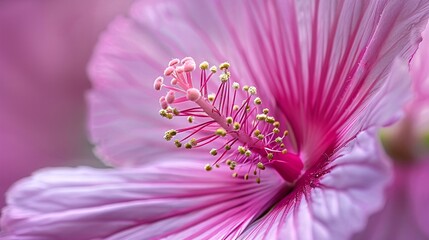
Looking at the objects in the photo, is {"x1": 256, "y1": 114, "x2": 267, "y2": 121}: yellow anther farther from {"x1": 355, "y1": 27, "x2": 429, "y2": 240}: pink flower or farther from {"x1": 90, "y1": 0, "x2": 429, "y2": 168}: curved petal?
{"x1": 355, "y1": 27, "x2": 429, "y2": 240}: pink flower

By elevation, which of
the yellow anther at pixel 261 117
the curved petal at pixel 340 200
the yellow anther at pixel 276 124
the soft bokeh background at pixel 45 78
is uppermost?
the soft bokeh background at pixel 45 78

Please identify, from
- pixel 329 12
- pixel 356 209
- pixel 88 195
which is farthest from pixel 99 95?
pixel 356 209

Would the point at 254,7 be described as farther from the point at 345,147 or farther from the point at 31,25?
the point at 31,25

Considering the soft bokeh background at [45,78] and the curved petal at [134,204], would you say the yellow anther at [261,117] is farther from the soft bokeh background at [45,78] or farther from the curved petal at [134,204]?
the soft bokeh background at [45,78]

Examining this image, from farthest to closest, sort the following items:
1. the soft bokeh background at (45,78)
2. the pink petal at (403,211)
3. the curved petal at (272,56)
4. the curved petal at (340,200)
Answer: the soft bokeh background at (45,78) → the pink petal at (403,211) → the curved petal at (272,56) → the curved petal at (340,200)

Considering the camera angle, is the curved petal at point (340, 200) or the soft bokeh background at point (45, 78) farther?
the soft bokeh background at point (45, 78)

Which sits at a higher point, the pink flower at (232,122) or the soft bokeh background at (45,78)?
the soft bokeh background at (45,78)

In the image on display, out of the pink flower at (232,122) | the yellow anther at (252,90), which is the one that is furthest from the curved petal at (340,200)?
the yellow anther at (252,90)

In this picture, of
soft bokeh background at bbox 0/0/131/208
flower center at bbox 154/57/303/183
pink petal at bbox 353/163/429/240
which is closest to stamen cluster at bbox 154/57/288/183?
flower center at bbox 154/57/303/183
